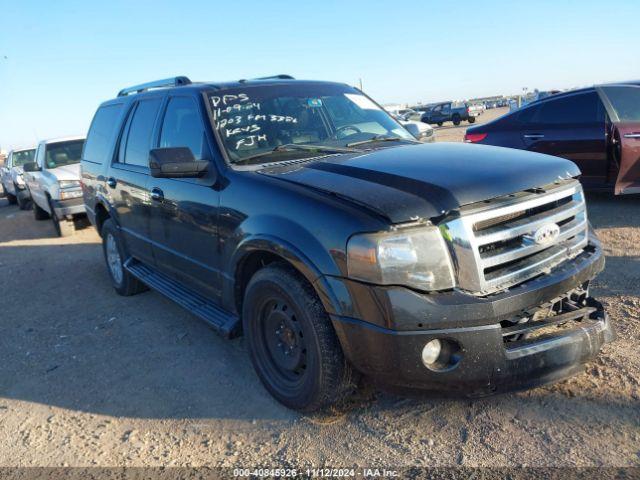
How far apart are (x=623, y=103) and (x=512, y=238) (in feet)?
17.5

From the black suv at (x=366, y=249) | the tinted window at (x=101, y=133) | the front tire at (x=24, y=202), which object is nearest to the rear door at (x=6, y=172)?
the front tire at (x=24, y=202)

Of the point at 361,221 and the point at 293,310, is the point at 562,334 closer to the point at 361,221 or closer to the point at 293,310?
the point at 361,221

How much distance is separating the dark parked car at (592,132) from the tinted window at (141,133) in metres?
5.11

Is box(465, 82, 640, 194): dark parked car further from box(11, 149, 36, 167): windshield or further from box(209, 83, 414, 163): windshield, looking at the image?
box(11, 149, 36, 167): windshield

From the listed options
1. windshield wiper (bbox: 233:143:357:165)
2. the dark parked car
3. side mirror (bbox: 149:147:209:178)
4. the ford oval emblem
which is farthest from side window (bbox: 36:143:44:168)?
the ford oval emblem

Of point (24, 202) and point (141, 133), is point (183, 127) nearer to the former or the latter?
point (141, 133)

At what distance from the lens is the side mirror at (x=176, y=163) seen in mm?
3250

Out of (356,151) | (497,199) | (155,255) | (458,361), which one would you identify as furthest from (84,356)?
(497,199)

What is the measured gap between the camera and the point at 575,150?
6738 millimetres

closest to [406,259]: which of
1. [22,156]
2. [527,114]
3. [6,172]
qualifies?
[527,114]

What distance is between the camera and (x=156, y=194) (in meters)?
4.05

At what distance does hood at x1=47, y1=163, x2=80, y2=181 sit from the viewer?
30.3ft

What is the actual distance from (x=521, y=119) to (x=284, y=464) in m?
6.49

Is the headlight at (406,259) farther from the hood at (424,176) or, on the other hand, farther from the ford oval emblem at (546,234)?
the ford oval emblem at (546,234)
